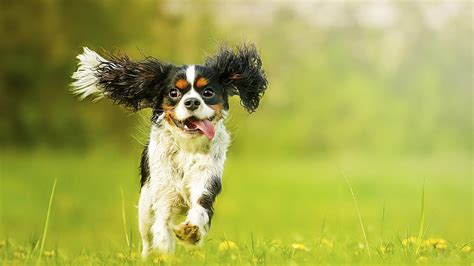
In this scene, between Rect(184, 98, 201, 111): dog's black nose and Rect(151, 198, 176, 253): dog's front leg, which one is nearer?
Rect(184, 98, 201, 111): dog's black nose

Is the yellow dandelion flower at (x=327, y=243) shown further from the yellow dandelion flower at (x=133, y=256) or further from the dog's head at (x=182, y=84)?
the yellow dandelion flower at (x=133, y=256)

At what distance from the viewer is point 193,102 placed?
5.20m

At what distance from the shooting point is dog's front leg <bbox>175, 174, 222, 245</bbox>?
4832 millimetres

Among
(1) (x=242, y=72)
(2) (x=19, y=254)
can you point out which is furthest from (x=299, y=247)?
(2) (x=19, y=254)

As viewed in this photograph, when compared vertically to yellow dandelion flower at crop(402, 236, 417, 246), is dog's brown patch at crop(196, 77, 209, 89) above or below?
above

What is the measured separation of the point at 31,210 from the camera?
43.0ft

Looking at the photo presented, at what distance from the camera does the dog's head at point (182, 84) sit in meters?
5.39

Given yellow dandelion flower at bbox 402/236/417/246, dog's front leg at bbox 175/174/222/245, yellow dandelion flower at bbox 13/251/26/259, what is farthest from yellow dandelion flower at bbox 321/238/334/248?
yellow dandelion flower at bbox 13/251/26/259

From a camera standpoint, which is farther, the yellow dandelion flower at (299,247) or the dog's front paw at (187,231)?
the yellow dandelion flower at (299,247)

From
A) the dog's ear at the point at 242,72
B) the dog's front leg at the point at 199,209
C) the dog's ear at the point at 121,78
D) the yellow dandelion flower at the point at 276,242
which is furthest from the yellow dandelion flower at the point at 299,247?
the dog's ear at the point at 121,78

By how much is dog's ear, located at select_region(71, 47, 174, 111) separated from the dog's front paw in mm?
1366

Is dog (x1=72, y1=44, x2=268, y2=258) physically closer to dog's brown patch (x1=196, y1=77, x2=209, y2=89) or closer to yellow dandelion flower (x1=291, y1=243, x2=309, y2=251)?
dog's brown patch (x1=196, y1=77, x2=209, y2=89)

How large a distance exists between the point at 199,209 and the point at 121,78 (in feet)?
5.08

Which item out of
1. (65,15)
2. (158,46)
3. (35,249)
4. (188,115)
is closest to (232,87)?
(188,115)
